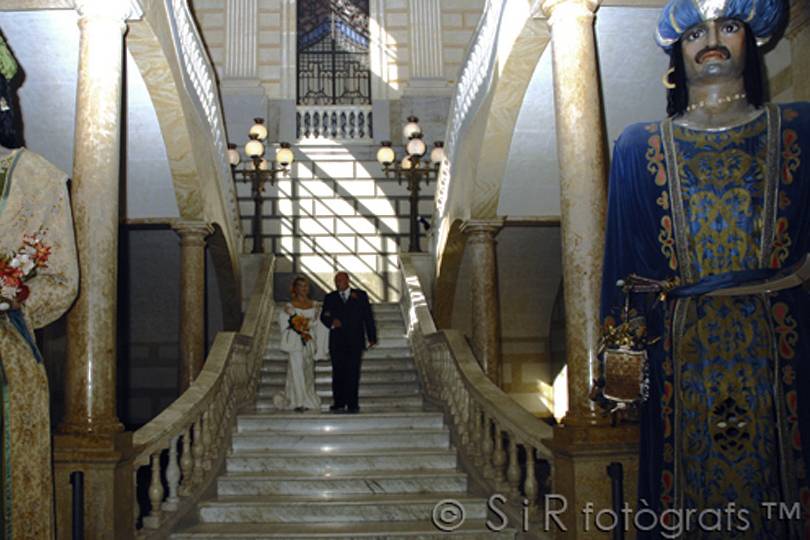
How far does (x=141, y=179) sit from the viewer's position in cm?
1017

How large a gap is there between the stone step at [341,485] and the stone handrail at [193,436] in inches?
10.6

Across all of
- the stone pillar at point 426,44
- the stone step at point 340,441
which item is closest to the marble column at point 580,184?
the stone step at point 340,441

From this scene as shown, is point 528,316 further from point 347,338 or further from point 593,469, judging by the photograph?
point 593,469

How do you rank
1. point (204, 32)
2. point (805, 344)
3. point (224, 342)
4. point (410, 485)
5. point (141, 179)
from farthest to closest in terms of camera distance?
point (204, 32) < point (141, 179) < point (224, 342) < point (410, 485) < point (805, 344)

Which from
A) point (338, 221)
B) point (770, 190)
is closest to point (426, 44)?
point (338, 221)

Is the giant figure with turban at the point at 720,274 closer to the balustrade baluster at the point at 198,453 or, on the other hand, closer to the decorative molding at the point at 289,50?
the balustrade baluster at the point at 198,453

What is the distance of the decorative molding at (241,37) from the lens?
741 inches

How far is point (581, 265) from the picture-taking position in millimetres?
5828

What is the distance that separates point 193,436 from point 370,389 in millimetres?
3654

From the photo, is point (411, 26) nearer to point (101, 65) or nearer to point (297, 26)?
point (297, 26)

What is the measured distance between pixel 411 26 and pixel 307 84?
279 cm

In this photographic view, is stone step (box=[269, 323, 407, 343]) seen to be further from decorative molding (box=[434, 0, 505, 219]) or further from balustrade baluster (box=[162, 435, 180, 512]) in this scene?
balustrade baluster (box=[162, 435, 180, 512])

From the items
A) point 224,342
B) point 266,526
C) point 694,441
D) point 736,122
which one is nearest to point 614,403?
point 694,441

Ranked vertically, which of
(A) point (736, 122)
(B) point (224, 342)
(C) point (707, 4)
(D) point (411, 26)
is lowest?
(B) point (224, 342)
